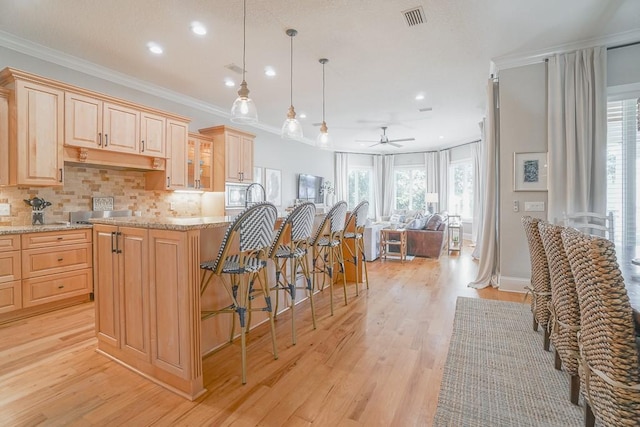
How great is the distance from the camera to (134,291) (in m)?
2.02

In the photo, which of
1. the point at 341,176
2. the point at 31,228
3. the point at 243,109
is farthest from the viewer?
the point at 341,176

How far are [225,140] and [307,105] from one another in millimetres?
1629

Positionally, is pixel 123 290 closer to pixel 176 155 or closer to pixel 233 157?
pixel 176 155

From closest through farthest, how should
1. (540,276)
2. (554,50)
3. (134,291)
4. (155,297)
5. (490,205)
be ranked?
(155,297)
(134,291)
(540,276)
(554,50)
(490,205)

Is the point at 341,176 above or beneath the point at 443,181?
above

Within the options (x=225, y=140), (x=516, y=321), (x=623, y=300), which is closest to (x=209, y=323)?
(x=623, y=300)

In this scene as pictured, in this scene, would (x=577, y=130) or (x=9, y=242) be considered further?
(x=577, y=130)

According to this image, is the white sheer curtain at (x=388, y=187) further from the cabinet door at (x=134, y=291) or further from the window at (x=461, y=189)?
the cabinet door at (x=134, y=291)

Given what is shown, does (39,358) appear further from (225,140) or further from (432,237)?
(432,237)

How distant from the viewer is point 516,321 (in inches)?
114

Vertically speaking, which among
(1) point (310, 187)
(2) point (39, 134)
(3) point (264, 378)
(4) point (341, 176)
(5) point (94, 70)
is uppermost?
(5) point (94, 70)

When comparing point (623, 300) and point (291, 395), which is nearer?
point (623, 300)

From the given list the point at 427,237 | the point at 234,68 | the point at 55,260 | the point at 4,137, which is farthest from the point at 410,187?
the point at 4,137

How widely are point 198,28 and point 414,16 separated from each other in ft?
7.00
